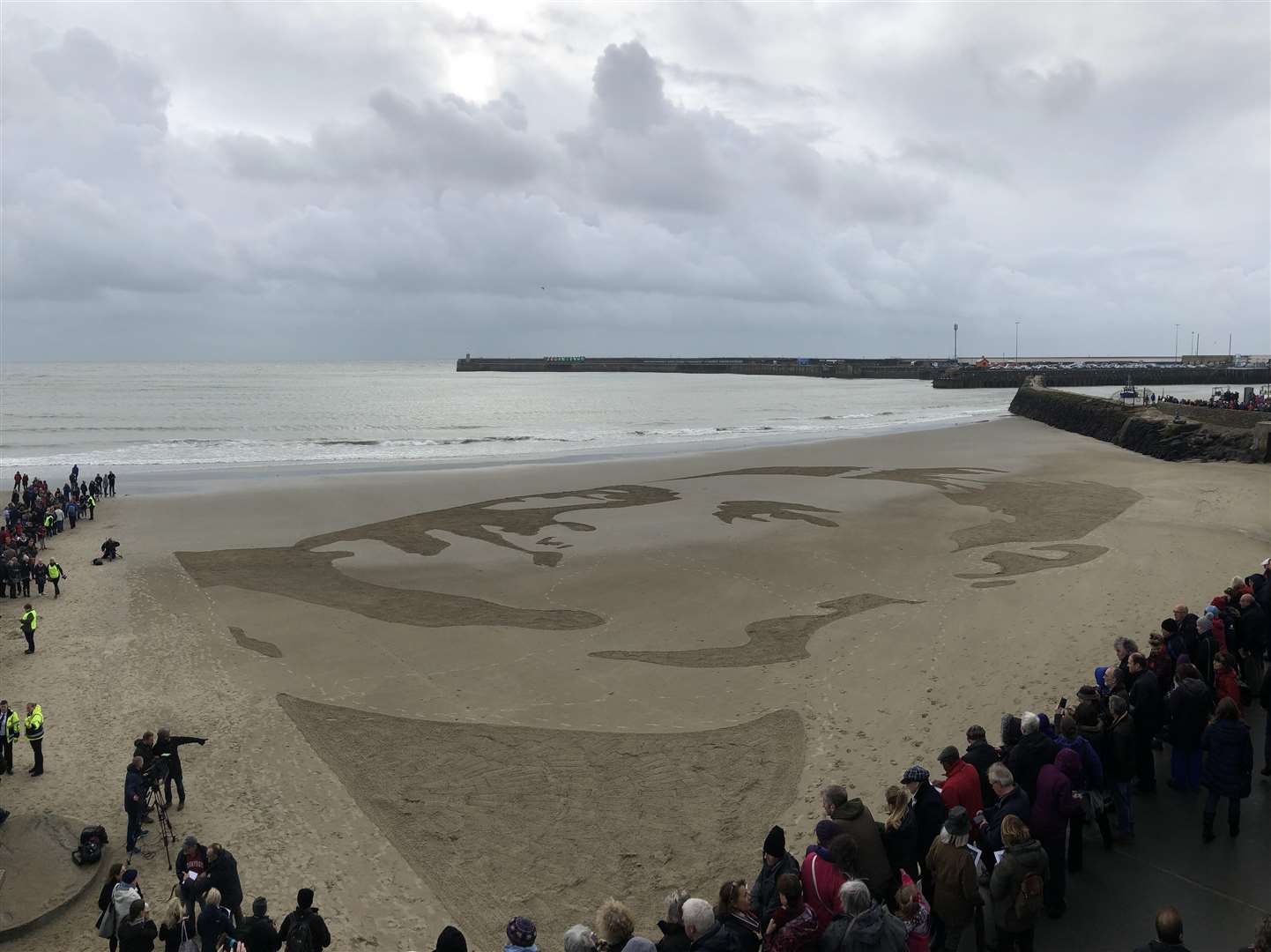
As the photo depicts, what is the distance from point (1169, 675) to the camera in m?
8.81

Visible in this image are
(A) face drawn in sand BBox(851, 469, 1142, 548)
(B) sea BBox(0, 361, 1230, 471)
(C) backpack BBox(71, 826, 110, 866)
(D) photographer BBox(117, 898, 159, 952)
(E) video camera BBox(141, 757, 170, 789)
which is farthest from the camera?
(B) sea BBox(0, 361, 1230, 471)

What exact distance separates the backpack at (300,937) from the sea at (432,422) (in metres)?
36.8

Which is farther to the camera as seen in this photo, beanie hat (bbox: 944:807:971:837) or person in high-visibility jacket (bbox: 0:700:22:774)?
person in high-visibility jacket (bbox: 0:700:22:774)

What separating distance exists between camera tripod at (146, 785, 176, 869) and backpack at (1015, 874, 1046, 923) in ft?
27.1

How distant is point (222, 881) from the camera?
748 centimetres

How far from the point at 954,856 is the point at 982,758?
1.35 metres

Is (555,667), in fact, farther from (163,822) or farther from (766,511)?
(766,511)

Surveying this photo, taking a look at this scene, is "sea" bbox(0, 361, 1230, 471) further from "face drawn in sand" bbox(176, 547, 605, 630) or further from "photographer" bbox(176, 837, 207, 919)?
"photographer" bbox(176, 837, 207, 919)

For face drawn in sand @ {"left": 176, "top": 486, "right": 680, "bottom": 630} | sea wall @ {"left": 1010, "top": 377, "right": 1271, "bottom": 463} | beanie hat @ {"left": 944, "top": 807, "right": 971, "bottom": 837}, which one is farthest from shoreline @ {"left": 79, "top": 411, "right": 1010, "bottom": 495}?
beanie hat @ {"left": 944, "top": 807, "right": 971, "bottom": 837}

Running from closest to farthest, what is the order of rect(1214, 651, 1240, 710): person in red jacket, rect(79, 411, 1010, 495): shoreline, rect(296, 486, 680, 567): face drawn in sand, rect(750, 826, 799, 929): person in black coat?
1. rect(750, 826, 799, 929): person in black coat
2. rect(1214, 651, 1240, 710): person in red jacket
3. rect(296, 486, 680, 567): face drawn in sand
4. rect(79, 411, 1010, 495): shoreline

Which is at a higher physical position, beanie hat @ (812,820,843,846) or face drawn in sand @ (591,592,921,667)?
beanie hat @ (812,820,843,846)

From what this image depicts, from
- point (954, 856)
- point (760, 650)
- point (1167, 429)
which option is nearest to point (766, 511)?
point (760, 650)

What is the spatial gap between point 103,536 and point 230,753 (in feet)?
56.2

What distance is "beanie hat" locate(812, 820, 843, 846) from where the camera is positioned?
5.76m
